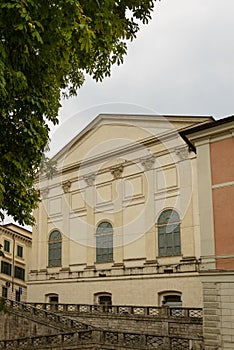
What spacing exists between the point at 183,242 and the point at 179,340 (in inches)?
413

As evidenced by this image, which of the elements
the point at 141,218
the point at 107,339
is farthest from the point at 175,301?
the point at 107,339

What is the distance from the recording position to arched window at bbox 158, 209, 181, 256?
26.7m

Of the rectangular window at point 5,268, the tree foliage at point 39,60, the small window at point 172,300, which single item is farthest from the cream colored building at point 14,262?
the tree foliage at point 39,60

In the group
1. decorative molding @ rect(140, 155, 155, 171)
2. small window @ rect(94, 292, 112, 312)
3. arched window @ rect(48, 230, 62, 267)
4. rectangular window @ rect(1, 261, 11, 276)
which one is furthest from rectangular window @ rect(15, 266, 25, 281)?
decorative molding @ rect(140, 155, 155, 171)

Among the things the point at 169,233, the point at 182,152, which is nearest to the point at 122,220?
the point at 169,233

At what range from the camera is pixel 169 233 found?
27.2 meters

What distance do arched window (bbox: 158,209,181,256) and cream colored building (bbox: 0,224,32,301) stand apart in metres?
17.6

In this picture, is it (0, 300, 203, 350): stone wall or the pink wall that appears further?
(0, 300, 203, 350): stone wall

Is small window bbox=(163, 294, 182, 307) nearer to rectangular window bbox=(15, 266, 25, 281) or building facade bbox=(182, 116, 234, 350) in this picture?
→ building facade bbox=(182, 116, 234, 350)

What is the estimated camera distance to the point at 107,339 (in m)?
17.9

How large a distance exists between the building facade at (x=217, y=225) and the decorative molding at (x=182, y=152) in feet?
33.1

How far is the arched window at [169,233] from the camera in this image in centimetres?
2673

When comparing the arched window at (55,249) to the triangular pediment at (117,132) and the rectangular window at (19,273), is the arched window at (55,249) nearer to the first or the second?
the triangular pediment at (117,132)

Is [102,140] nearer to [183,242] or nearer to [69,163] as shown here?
[69,163]
